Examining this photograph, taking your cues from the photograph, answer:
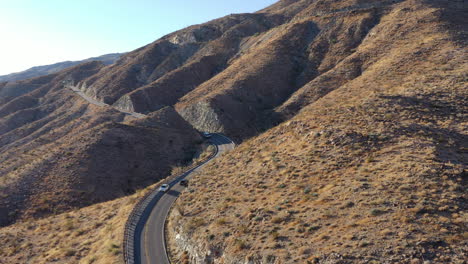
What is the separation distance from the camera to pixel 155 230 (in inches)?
1072

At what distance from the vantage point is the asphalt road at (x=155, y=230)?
23423 mm

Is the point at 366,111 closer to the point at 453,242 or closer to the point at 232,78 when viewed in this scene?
the point at 453,242

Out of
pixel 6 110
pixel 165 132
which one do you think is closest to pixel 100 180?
pixel 165 132

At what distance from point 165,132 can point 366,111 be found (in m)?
41.1

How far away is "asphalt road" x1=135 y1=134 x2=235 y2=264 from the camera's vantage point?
23423mm

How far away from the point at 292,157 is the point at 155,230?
15166 mm

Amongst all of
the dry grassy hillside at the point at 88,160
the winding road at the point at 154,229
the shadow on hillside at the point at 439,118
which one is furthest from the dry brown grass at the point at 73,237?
the shadow on hillside at the point at 439,118

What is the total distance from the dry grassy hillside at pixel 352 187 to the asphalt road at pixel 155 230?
4.61ft

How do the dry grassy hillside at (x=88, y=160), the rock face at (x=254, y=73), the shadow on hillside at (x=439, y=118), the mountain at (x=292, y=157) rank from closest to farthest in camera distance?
the mountain at (x=292, y=157) → the shadow on hillside at (x=439, y=118) → the dry grassy hillside at (x=88, y=160) → the rock face at (x=254, y=73)

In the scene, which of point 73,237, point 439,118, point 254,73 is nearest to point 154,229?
point 73,237

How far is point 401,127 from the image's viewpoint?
28.9 metres

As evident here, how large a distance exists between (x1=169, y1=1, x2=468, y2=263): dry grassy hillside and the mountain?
0.41ft

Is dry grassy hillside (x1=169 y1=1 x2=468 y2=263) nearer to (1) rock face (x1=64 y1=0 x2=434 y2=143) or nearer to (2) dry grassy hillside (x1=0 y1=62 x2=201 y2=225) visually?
(1) rock face (x1=64 y1=0 x2=434 y2=143)

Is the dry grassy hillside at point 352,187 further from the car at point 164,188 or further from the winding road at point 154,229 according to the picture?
the car at point 164,188
